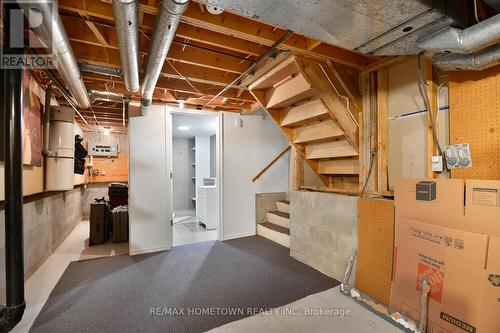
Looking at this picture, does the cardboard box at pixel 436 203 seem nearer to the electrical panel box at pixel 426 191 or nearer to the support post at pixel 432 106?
the electrical panel box at pixel 426 191

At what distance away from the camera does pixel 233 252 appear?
337cm

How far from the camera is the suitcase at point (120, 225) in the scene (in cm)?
380

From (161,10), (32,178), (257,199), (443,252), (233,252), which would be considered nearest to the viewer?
(161,10)

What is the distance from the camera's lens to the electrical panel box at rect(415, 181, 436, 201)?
5.85ft

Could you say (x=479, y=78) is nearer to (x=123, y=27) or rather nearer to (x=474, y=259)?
(x=474, y=259)

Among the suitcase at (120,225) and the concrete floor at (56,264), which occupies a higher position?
the suitcase at (120,225)

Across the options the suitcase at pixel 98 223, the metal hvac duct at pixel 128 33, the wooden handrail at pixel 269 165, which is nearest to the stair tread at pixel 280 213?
the wooden handrail at pixel 269 165

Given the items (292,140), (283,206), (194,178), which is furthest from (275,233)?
(194,178)

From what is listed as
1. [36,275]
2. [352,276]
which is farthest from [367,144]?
[36,275]

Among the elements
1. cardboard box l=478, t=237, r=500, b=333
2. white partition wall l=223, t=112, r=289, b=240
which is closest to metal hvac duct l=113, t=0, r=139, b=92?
white partition wall l=223, t=112, r=289, b=240

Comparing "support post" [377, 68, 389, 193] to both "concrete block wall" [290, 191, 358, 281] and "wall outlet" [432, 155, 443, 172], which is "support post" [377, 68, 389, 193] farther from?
"wall outlet" [432, 155, 443, 172]

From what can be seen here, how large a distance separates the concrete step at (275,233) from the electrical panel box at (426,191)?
2.06 metres

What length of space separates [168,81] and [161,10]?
6.64ft

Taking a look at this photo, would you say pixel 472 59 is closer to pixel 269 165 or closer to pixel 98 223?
pixel 269 165
